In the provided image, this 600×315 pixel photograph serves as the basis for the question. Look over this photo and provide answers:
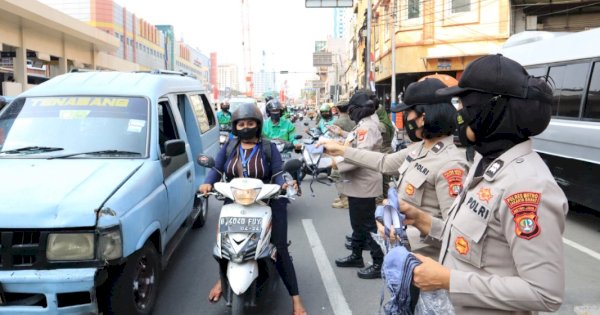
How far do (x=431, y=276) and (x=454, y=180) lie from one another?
1223mm

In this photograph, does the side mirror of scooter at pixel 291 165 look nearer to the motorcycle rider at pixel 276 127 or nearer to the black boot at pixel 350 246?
the black boot at pixel 350 246

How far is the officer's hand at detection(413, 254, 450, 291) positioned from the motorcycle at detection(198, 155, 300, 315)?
6.24 feet

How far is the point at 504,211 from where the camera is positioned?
1641 mm

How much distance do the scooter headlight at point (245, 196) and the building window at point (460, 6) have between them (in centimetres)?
2269

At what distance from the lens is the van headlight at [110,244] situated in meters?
3.10

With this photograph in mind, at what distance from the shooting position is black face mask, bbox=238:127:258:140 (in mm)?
4066

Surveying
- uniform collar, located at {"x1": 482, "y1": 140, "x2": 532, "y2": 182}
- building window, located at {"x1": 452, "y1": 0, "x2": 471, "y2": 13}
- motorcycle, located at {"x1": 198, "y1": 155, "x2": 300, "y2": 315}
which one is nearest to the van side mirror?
motorcycle, located at {"x1": 198, "y1": 155, "x2": 300, "y2": 315}

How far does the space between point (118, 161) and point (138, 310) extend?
1.25 metres

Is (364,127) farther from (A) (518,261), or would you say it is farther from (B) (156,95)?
(A) (518,261)

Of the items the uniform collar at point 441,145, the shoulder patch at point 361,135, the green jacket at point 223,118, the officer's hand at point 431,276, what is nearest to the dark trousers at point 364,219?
the shoulder patch at point 361,135

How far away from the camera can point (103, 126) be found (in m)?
4.39

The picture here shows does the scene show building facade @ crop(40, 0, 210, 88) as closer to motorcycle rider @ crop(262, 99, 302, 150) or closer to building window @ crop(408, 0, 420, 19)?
building window @ crop(408, 0, 420, 19)

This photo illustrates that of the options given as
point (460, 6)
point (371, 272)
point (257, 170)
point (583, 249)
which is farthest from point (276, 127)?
point (460, 6)

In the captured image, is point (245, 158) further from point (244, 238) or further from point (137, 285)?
point (137, 285)
